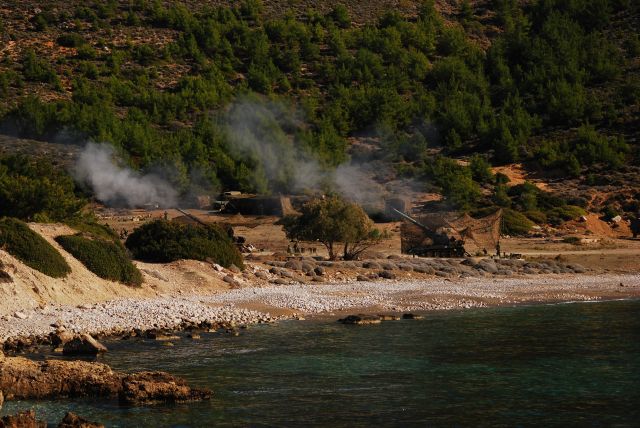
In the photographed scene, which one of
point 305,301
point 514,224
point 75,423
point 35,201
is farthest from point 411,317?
point 514,224

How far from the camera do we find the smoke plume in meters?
69.8

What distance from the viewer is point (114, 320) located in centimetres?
2731

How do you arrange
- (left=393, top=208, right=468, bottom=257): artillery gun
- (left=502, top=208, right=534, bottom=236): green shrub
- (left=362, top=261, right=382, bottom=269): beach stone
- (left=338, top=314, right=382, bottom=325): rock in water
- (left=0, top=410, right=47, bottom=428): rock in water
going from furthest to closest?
(left=502, top=208, right=534, bottom=236): green shrub
(left=393, top=208, right=468, bottom=257): artillery gun
(left=362, top=261, right=382, bottom=269): beach stone
(left=338, top=314, right=382, bottom=325): rock in water
(left=0, top=410, right=47, bottom=428): rock in water

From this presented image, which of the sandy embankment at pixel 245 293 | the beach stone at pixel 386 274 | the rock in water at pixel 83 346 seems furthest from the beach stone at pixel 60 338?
the beach stone at pixel 386 274

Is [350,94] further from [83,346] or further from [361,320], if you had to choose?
[83,346]

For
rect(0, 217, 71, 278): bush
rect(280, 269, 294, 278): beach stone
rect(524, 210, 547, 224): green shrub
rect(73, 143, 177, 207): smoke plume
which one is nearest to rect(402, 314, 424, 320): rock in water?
rect(280, 269, 294, 278): beach stone

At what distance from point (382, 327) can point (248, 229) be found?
31.4 metres

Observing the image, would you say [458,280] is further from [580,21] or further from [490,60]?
[580,21]

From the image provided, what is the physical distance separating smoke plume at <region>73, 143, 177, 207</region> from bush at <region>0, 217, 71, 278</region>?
37.7 metres

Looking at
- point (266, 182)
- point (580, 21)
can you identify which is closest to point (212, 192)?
point (266, 182)

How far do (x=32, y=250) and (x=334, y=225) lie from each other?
59.5 feet

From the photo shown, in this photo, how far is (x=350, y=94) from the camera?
102m

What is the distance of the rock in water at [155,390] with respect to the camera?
17906mm

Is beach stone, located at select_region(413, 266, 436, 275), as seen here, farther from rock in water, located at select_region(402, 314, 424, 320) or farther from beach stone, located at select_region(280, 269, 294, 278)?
rock in water, located at select_region(402, 314, 424, 320)
